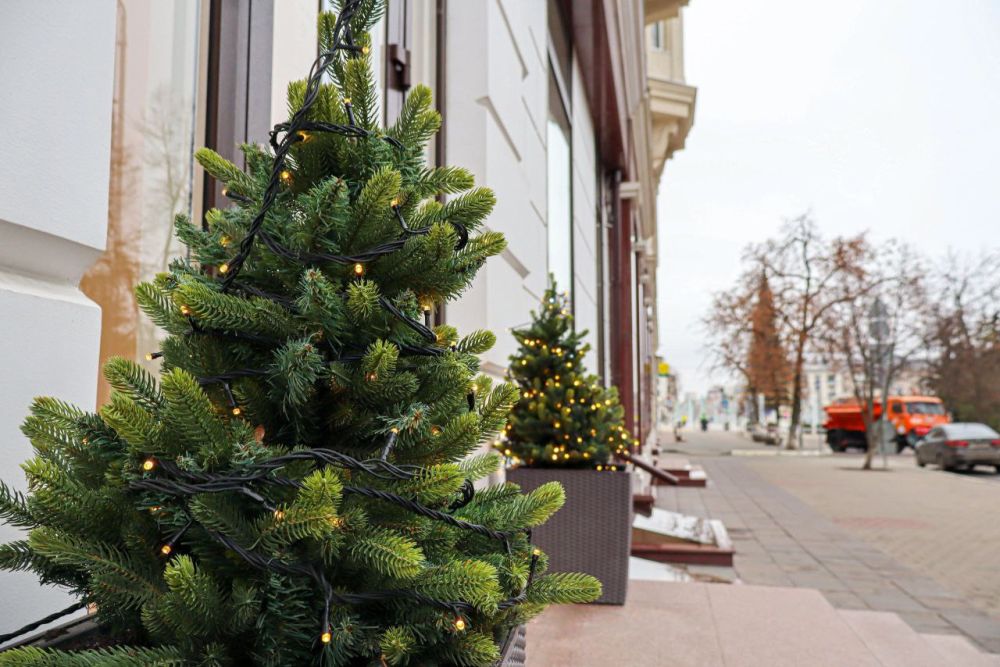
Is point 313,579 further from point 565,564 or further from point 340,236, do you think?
point 565,564

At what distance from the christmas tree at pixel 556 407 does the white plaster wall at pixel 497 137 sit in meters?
→ 0.18

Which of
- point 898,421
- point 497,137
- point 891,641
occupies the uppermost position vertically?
point 497,137

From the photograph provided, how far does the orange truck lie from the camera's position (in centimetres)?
3378

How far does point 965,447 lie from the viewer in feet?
73.9

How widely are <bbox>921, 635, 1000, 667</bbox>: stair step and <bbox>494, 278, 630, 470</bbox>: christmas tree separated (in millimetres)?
1957

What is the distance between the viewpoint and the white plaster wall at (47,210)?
1.13 meters

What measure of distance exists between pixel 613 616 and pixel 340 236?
3.50 metres

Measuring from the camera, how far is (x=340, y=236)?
106 cm

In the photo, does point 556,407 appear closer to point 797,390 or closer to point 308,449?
point 308,449

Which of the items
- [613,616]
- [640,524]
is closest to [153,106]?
[613,616]

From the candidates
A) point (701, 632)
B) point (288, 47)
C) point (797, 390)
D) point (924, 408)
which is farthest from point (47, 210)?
point (924, 408)

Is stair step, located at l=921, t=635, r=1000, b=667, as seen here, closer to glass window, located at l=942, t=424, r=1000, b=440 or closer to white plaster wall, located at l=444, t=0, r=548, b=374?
white plaster wall, located at l=444, t=0, r=548, b=374

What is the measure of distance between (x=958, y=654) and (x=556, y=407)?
250 centimetres

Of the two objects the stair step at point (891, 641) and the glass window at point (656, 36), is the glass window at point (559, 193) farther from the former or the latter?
the glass window at point (656, 36)
